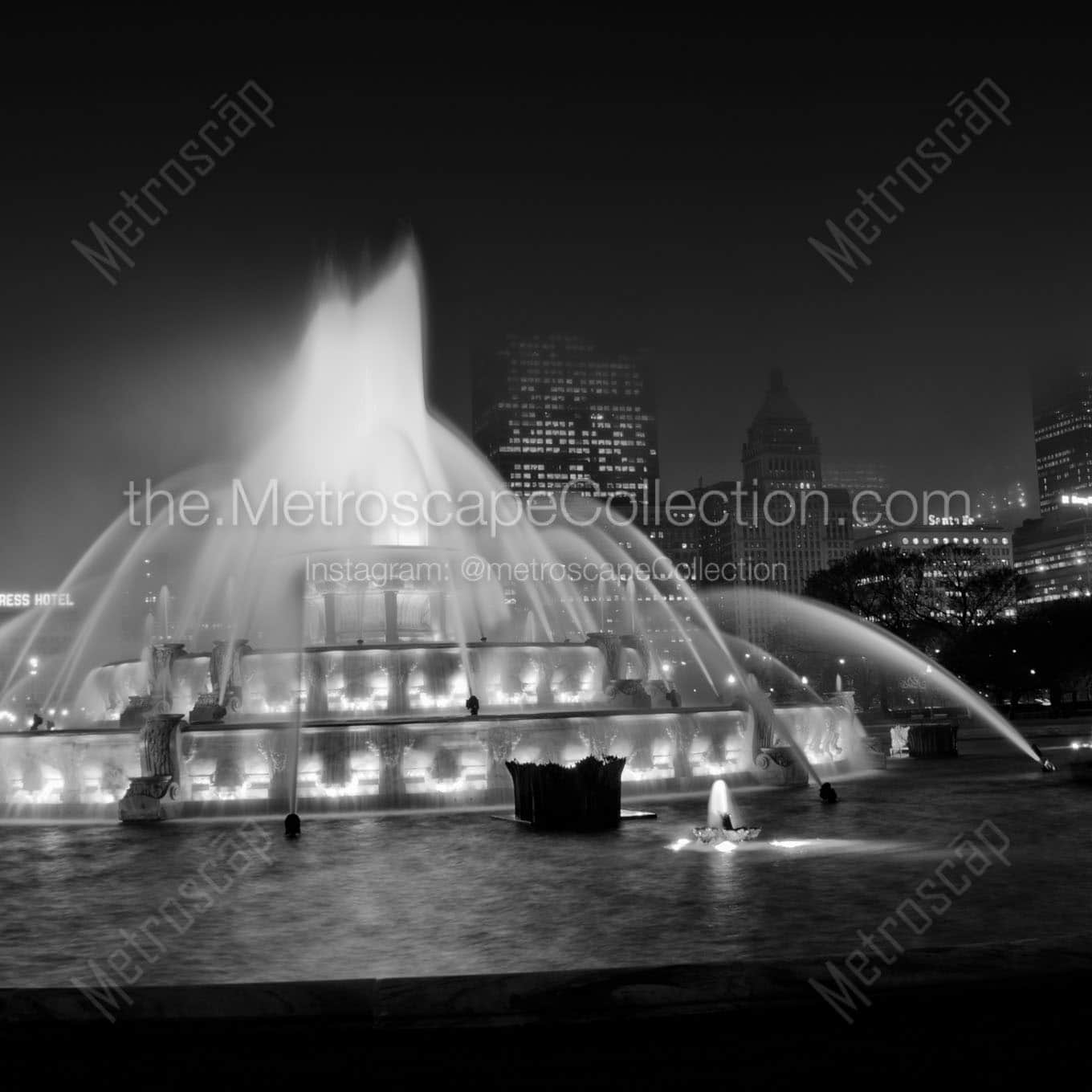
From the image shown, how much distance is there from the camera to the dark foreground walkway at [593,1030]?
22.4ft

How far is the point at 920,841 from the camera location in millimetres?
16344

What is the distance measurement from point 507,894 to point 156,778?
12.4 m

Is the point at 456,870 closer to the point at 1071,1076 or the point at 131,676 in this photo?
the point at 1071,1076

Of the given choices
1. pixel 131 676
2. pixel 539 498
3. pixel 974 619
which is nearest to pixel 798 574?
pixel 539 498

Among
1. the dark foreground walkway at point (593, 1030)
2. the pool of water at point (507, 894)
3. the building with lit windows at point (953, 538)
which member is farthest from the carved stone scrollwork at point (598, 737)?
the building with lit windows at point (953, 538)

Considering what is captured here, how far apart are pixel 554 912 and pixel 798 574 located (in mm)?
178794

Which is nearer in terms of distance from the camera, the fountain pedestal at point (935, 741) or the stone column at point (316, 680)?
the stone column at point (316, 680)

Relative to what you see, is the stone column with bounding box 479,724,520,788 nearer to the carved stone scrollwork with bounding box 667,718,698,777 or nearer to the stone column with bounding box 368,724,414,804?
the stone column with bounding box 368,724,414,804

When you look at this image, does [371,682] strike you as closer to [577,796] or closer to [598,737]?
[598,737]

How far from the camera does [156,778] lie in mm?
23188

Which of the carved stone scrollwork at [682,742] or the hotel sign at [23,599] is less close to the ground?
the hotel sign at [23,599]

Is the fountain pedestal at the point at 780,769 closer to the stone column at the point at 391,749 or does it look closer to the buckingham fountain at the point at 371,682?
the buckingham fountain at the point at 371,682

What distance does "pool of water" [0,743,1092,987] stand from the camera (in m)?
9.94

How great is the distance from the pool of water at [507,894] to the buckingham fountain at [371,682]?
10.4ft
